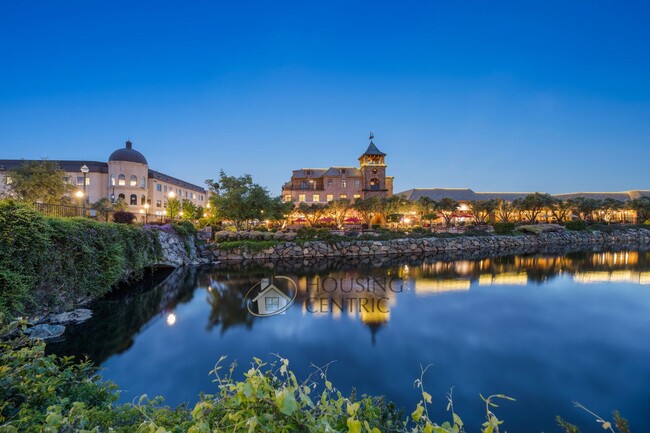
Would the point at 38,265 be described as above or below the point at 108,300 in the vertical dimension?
above

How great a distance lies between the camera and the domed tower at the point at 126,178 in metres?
40.4

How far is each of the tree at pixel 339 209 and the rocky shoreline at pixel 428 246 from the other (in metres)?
8.98

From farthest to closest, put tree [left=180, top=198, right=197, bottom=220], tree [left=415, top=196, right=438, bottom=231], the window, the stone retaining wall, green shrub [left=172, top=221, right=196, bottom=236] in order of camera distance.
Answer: tree [left=180, top=198, right=197, bottom=220]
tree [left=415, top=196, right=438, bottom=231]
the stone retaining wall
green shrub [left=172, top=221, right=196, bottom=236]
the window

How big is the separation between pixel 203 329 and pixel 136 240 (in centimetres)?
672

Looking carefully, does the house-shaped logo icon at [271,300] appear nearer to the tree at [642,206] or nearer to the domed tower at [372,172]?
the domed tower at [372,172]

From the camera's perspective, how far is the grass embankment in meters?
6.57

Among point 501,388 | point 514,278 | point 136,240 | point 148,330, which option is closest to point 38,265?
point 148,330

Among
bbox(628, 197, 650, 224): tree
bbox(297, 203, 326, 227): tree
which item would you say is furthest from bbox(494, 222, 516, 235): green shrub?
bbox(628, 197, 650, 224): tree

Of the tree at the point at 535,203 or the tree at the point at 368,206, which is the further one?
the tree at the point at 535,203

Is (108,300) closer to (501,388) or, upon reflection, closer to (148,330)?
(148,330)

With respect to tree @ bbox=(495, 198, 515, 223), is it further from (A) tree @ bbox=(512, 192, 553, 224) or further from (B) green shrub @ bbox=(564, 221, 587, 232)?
(B) green shrub @ bbox=(564, 221, 587, 232)

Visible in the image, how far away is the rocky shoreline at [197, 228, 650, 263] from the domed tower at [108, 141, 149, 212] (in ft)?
78.0

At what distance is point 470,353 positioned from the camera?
788cm

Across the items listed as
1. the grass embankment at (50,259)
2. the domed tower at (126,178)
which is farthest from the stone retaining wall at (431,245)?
the domed tower at (126,178)
